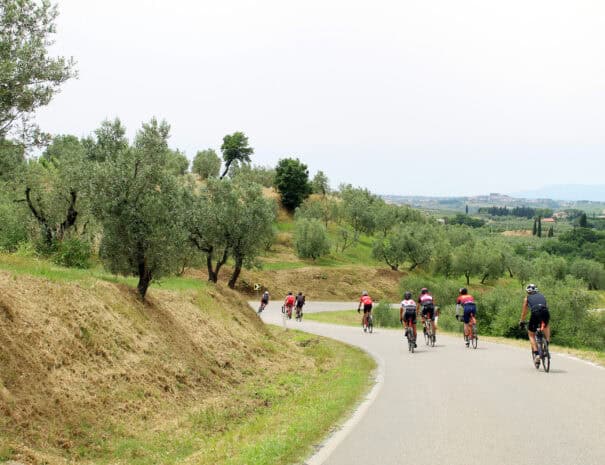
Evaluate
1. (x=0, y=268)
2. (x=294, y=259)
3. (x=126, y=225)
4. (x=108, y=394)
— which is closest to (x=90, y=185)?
(x=126, y=225)

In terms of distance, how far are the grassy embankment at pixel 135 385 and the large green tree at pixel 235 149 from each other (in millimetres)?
104846

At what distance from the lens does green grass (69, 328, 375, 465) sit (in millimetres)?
8023

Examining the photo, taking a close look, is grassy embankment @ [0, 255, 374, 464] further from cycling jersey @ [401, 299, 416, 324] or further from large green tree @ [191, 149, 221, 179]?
large green tree @ [191, 149, 221, 179]

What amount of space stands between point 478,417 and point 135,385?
22.2ft

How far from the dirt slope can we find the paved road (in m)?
4.13

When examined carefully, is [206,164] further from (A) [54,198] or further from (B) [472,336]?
(B) [472,336]

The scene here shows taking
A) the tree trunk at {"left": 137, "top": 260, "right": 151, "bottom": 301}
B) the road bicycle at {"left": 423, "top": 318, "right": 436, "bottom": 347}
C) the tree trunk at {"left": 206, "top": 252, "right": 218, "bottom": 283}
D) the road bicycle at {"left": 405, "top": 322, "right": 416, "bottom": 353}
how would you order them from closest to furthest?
the tree trunk at {"left": 137, "top": 260, "right": 151, "bottom": 301} < the road bicycle at {"left": 405, "top": 322, "right": 416, "bottom": 353} < the road bicycle at {"left": 423, "top": 318, "right": 436, "bottom": 347} < the tree trunk at {"left": 206, "top": 252, "right": 218, "bottom": 283}

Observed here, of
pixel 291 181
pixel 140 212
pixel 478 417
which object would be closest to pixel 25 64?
pixel 140 212

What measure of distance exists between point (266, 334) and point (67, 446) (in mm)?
17530

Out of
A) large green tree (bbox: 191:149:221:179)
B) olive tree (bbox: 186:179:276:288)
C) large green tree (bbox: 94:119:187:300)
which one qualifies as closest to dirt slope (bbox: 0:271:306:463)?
large green tree (bbox: 94:119:187:300)

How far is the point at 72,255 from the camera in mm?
25266

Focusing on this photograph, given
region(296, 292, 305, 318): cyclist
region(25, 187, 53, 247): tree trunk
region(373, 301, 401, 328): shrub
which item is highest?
region(25, 187, 53, 247): tree trunk

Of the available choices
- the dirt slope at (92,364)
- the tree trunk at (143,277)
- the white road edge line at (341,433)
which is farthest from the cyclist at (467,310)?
the tree trunk at (143,277)

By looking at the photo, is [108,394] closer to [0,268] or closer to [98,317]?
[98,317]
